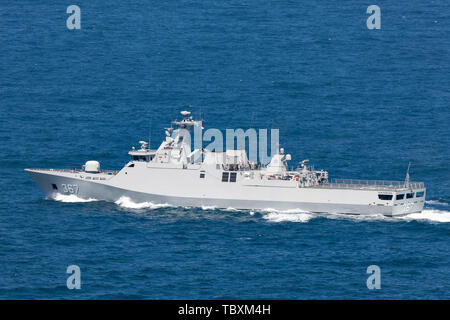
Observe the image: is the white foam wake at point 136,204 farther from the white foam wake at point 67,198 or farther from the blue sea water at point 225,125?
the white foam wake at point 67,198

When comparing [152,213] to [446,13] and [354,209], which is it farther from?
[446,13]

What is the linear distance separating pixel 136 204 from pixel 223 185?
7597 millimetres

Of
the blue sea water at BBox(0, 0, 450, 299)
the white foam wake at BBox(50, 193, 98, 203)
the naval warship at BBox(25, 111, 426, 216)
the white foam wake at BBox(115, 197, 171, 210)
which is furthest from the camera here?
the white foam wake at BBox(50, 193, 98, 203)

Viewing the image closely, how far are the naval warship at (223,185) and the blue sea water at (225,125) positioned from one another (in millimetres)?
1352

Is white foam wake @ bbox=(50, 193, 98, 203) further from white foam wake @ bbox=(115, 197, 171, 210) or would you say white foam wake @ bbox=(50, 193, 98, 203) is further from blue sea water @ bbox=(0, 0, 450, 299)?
white foam wake @ bbox=(115, 197, 171, 210)

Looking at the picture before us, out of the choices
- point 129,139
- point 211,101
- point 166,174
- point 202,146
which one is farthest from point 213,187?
point 211,101

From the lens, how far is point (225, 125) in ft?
387

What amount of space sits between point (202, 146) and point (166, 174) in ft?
34.8

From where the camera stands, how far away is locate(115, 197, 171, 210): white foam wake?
3846 inches

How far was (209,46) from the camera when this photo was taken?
470 feet

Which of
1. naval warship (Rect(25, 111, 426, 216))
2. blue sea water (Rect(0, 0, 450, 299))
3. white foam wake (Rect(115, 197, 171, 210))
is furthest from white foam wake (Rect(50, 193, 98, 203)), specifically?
white foam wake (Rect(115, 197, 171, 210))

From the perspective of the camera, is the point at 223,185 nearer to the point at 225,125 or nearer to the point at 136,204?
the point at 136,204

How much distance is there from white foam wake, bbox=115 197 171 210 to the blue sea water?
0.21 meters

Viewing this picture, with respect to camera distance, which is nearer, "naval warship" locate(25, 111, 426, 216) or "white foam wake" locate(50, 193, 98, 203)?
"naval warship" locate(25, 111, 426, 216)
